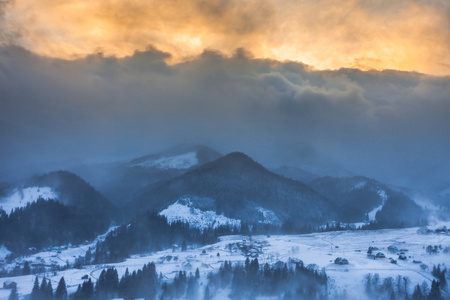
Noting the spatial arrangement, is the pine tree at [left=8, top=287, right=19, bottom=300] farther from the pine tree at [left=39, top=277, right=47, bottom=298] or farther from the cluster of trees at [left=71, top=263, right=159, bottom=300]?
the cluster of trees at [left=71, top=263, right=159, bottom=300]

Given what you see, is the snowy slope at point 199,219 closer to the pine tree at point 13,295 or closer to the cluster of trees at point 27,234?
the cluster of trees at point 27,234

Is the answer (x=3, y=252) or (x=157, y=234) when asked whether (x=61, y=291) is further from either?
(x=3, y=252)

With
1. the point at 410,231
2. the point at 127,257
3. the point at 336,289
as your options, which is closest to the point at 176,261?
the point at 127,257

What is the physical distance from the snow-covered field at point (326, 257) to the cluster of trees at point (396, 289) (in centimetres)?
136

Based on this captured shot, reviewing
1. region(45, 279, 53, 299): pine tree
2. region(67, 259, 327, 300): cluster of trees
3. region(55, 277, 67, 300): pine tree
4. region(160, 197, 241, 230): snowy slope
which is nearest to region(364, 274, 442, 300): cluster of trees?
region(67, 259, 327, 300): cluster of trees

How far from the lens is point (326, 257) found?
126062mm

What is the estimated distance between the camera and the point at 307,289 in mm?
105375

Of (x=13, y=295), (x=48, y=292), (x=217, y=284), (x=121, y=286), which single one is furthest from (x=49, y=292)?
(x=217, y=284)

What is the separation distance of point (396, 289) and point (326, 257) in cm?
2503

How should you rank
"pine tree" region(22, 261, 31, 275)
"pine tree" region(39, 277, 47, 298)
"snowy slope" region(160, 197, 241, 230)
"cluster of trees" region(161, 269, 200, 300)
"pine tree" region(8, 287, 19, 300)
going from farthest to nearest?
"snowy slope" region(160, 197, 241, 230) → "pine tree" region(22, 261, 31, 275) → "cluster of trees" region(161, 269, 200, 300) → "pine tree" region(39, 277, 47, 298) → "pine tree" region(8, 287, 19, 300)

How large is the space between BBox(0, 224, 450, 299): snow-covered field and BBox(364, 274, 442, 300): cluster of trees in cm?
136

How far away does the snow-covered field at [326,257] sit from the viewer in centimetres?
10931

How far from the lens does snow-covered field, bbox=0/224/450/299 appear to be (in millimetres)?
109312

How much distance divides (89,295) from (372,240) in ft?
266
